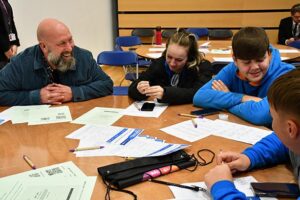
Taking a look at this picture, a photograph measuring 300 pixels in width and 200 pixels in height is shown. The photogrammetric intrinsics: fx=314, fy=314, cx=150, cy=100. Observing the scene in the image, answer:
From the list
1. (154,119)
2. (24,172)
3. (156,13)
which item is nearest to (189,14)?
(156,13)

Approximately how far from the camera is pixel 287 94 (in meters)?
0.95

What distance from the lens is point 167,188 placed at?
115cm

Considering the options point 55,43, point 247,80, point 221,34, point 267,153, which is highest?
point 55,43

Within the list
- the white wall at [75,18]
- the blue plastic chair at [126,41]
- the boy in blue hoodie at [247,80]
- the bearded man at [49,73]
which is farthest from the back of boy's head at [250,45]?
the white wall at [75,18]

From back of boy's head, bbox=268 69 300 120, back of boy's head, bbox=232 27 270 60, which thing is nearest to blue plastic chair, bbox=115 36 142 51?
back of boy's head, bbox=232 27 270 60

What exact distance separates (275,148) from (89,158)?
796 mm

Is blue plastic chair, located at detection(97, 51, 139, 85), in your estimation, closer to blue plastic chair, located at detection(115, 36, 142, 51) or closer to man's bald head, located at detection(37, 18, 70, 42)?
man's bald head, located at detection(37, 18, 70, 42)

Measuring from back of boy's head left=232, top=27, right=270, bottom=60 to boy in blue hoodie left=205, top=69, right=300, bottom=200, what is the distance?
23.4 inches

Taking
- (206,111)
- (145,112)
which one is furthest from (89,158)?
(206,111)

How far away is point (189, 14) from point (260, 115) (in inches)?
204

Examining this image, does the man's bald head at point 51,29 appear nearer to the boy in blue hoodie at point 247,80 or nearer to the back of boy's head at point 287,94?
the boy in blue hoodie at point 247,80

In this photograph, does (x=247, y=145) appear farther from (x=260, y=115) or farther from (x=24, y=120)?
(x=24, y=120)

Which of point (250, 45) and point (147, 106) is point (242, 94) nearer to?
point (250, 45)

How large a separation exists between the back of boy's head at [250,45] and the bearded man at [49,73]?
1018 mm
